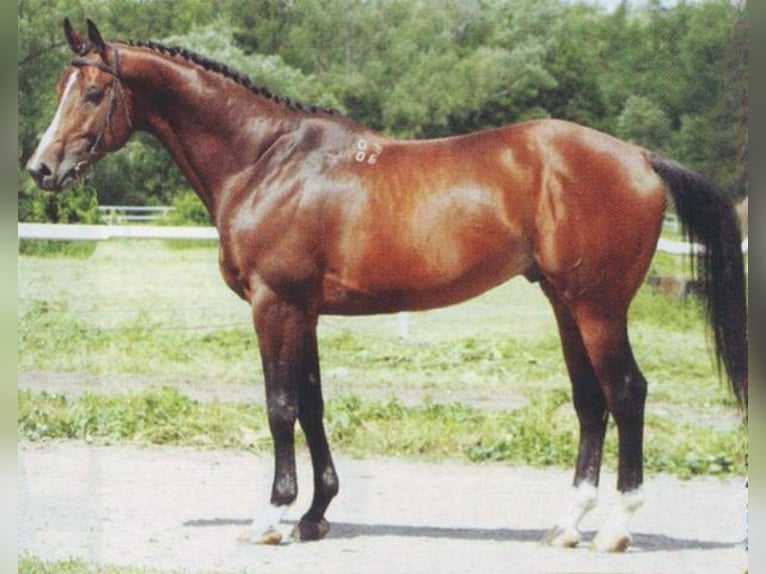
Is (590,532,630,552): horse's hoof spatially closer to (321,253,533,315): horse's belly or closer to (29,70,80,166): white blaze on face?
(321,253,533,315): horse's belly

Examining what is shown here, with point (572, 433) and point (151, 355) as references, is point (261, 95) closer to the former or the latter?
point (151, 355)

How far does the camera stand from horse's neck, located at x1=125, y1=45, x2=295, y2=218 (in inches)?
219

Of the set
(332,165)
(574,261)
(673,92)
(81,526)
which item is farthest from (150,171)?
(673,92)

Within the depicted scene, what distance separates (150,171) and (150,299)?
67 cm

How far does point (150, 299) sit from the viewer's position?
639 cm

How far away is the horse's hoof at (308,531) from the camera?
558 cm

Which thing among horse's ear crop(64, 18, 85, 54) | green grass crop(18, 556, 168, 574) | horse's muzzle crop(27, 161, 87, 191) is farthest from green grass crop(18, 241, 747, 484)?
green grass crop(18, 556, 168, 574)

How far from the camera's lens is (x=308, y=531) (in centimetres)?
559

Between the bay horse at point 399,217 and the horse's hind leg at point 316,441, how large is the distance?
0.06 feet

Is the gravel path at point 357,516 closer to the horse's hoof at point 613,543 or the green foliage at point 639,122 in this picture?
the horse's hoof at point 613,543

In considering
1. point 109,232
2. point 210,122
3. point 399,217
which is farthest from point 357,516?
point 210,122

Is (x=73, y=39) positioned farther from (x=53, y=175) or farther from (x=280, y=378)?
(x=280, y=378)

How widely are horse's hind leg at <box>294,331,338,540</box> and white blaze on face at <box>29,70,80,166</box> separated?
52.7 inches

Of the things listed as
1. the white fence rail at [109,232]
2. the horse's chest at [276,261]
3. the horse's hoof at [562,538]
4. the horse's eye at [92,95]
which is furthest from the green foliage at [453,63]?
the horse's hoof at [562,538]
